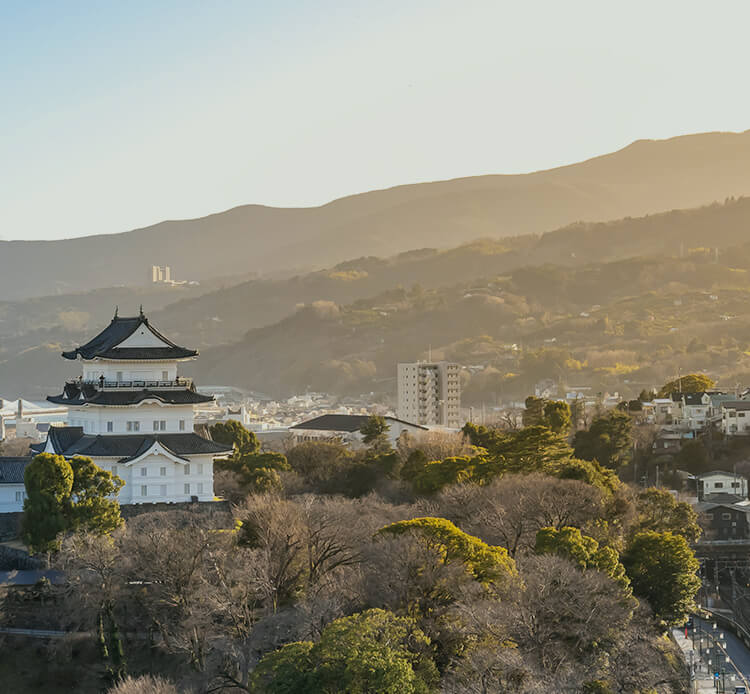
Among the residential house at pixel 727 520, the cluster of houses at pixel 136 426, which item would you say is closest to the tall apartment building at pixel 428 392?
the residential house at pixel 727 520

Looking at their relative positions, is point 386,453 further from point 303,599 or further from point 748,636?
point 303,599

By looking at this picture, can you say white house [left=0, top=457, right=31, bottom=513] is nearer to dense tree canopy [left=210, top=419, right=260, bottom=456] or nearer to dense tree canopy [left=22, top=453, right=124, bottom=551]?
dense tree canopy [left=22, top=453, right=124, bottom=551]

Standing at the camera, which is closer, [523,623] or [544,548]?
[523,623]

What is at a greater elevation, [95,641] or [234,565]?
[234,565]

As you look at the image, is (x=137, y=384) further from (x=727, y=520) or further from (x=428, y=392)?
Answer: (x=428, y=392)

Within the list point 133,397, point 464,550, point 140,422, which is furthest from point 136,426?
point 464,550

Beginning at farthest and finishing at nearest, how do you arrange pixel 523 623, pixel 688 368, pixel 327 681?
pixel 688 368 < pixel 523 623 < pixel 327 681

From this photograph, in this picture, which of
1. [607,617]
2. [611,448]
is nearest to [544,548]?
[607,617]

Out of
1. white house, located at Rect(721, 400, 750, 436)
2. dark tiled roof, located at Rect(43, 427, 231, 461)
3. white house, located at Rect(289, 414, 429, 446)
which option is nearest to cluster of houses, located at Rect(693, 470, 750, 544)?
white house, located at Rect(721, 400, 750, 436)
